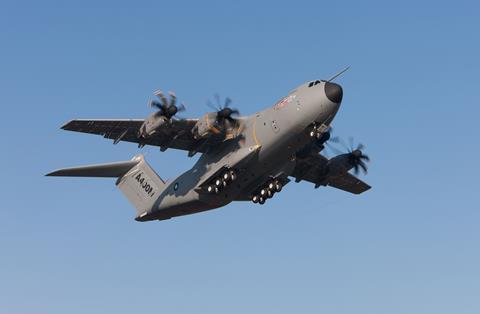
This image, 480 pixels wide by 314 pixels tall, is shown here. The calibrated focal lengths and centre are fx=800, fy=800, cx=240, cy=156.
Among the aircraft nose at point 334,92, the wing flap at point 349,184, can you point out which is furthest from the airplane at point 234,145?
the wing flap at point 349,184

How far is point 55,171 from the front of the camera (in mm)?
30359

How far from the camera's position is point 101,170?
32.4 metres

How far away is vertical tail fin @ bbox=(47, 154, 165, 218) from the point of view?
31.1 meters

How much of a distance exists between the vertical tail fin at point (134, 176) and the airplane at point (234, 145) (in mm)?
61

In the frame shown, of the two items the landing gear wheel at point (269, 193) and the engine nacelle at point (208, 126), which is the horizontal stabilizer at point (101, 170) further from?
the landing gear wheel at point (269, 193)

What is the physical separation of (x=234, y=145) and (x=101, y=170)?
6.96 metres

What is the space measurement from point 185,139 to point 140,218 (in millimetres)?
4241

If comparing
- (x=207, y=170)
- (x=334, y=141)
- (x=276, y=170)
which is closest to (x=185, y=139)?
(x=207, y=170)

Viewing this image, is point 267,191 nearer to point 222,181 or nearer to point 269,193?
point 269,193

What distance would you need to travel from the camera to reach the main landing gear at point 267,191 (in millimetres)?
29172

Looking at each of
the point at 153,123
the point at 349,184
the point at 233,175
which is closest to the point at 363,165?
the point at 349,184

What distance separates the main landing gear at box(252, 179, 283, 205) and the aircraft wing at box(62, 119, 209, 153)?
2566mm

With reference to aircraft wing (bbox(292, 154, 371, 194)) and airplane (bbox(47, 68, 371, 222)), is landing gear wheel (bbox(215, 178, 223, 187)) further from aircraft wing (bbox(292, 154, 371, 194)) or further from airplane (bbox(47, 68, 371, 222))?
aircraft wing (bbox(292, 154, 371, 194))

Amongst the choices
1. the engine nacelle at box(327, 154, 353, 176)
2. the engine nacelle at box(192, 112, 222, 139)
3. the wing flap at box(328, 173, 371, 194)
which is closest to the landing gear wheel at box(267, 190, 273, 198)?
the engine nacelle at box(192, 112, 222, 139)
